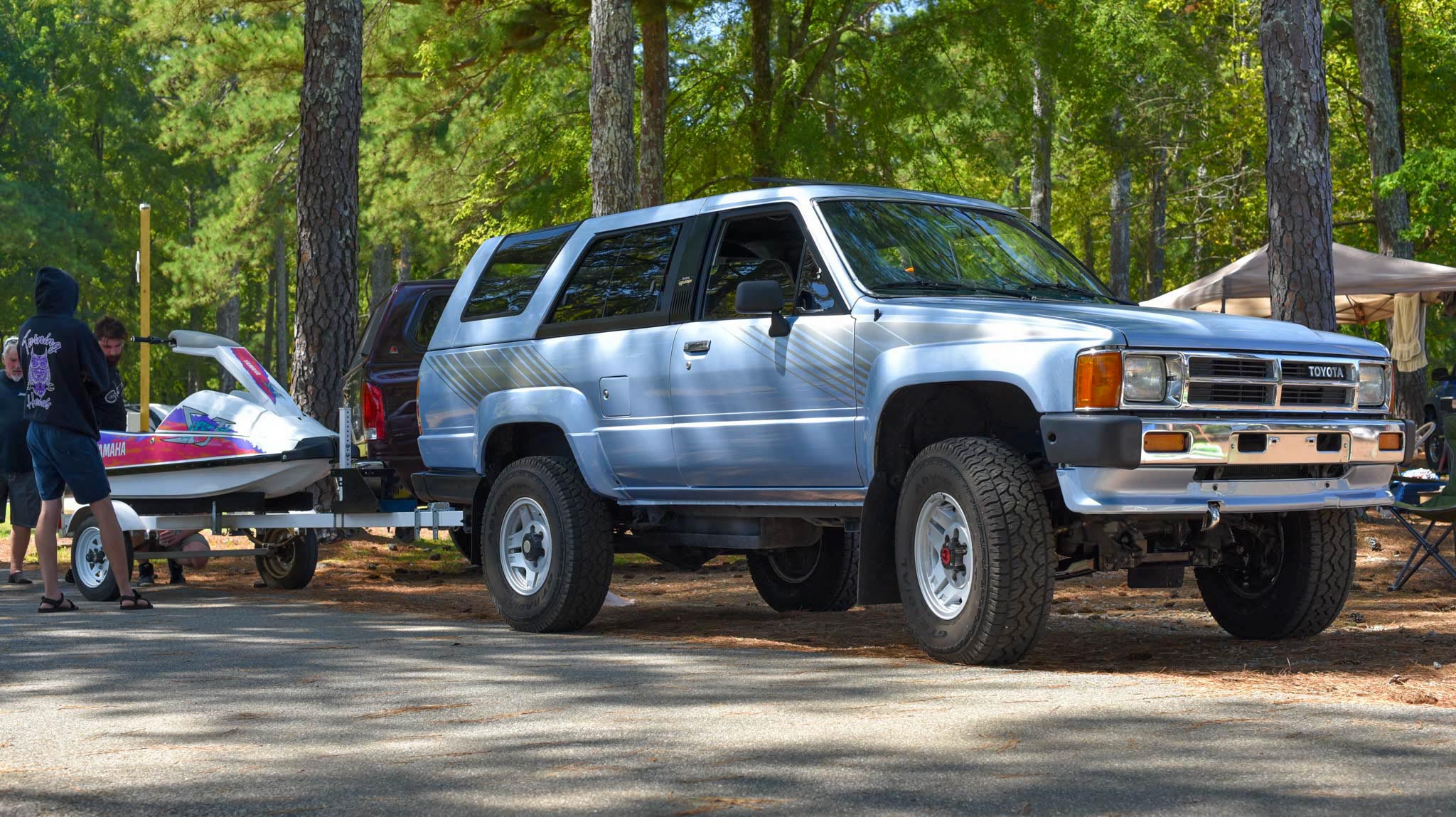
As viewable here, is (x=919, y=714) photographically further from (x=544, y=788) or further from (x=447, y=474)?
(x=447, y=474)

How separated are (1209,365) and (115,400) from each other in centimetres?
802

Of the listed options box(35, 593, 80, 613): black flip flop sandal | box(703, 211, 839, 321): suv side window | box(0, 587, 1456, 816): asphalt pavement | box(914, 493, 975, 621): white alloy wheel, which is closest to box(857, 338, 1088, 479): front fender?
box(914, 493, 975, 621): white alloy wheel

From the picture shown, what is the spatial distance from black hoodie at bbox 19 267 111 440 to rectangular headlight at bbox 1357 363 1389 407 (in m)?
7.14

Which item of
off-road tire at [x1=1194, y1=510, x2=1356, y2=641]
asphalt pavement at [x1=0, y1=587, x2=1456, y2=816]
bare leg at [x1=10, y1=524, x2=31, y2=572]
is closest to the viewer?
asphalt pavement at [x1=0, y1=587, x2=1456, y2=816]

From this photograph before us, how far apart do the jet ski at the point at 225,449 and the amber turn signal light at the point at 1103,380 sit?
6.39 meters

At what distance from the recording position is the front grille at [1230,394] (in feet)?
21.0

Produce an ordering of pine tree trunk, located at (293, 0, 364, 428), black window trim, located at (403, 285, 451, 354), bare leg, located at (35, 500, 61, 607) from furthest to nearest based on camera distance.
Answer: pine tree trunk, located at (293, 0, 364, 428) → black window trim, located at (403, 285, 451, 354) → bare leg, located at (35, 500, 61, 607)

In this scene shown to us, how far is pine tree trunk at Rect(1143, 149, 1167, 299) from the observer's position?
38.8m

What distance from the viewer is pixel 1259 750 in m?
4.68

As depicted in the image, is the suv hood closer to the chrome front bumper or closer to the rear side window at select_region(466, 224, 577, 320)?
the chrome front bumper

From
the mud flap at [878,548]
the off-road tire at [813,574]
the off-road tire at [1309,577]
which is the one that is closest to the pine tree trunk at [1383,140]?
the off-road tire at [813,574]

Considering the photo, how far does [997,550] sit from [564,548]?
9.36ft

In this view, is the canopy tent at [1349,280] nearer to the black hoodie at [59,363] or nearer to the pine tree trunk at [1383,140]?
the pine tree trunk at [1383,140]

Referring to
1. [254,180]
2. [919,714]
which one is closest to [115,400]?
[919,714]
